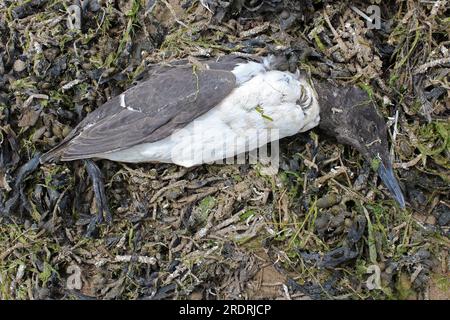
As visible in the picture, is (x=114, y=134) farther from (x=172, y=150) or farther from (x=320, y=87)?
(x=320, y=87)

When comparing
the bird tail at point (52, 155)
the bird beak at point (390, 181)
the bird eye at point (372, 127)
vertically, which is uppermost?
the bird eye at point (372, 127)

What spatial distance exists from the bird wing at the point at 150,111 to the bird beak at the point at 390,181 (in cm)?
105

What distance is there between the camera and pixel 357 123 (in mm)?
3531

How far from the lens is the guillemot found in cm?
341

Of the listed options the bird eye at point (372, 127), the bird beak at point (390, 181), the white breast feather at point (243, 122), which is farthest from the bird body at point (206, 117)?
the bird beak at point (390, 181)

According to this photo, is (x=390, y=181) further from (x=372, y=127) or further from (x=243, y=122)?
(x=243, y=122)

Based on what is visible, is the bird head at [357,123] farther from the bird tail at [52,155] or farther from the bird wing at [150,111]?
the bird tail at [52,155]

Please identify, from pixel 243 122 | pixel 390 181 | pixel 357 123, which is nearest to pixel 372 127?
pixel 357 123

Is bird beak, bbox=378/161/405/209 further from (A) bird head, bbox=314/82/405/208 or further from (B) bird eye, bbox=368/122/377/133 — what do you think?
(B) bird eye, bbox=368/122/377/133

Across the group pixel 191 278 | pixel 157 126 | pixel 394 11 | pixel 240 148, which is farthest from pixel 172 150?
pixel 394 11

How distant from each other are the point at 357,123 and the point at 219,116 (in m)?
0.86

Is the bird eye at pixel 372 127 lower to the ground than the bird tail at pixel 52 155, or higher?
higher

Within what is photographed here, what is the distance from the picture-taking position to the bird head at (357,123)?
3486mm

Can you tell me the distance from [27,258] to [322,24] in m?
2.41
